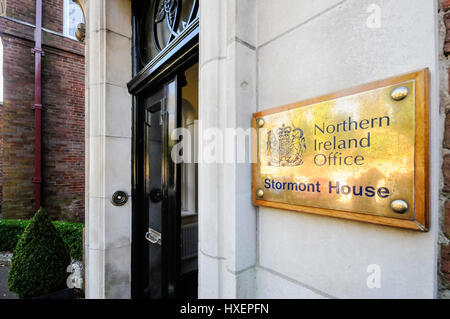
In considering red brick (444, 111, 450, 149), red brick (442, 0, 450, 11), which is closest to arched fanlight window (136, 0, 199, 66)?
red brick (442, 0, 450, 11)

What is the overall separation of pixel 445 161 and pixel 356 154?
7.5 inches

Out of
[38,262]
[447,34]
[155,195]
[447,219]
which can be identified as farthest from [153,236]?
[447,34]

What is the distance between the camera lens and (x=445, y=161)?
1.76ft

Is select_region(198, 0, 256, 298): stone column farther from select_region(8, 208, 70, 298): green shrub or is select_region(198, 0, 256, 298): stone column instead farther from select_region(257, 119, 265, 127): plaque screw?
select_region(8, 208, 70, 298): green shrub

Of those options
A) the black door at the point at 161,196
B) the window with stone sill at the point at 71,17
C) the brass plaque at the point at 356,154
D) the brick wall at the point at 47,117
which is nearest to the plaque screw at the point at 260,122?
the brass plaque at the point at 356,154

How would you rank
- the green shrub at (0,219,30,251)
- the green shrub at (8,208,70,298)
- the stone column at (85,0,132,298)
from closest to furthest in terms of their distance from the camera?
1. the stone column at (85,0,132,298)
2. the green shrub at (8,208,70,298)
3. the green shrub at (0,219,30,251)

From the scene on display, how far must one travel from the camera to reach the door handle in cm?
196

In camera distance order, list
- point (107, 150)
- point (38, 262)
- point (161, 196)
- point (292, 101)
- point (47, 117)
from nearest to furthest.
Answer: point (292, 101) → point (161, 196) → point (107, 150) → point (38, 262) → point (47, 117)

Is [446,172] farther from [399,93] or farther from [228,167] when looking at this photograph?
[228,167]

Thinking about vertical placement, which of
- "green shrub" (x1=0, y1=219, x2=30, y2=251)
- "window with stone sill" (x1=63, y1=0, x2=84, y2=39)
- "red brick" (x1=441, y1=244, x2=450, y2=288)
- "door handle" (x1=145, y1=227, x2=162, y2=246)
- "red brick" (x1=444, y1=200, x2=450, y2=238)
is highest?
"window with stone sill" (x1=63, y1=0, x2=84, y2=39)

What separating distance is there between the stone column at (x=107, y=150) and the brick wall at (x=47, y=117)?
5.23 m

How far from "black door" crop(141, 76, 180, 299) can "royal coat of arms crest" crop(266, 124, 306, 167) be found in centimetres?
105

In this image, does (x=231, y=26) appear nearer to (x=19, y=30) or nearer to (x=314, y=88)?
(x=314, y=88)

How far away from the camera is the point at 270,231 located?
0.90m
